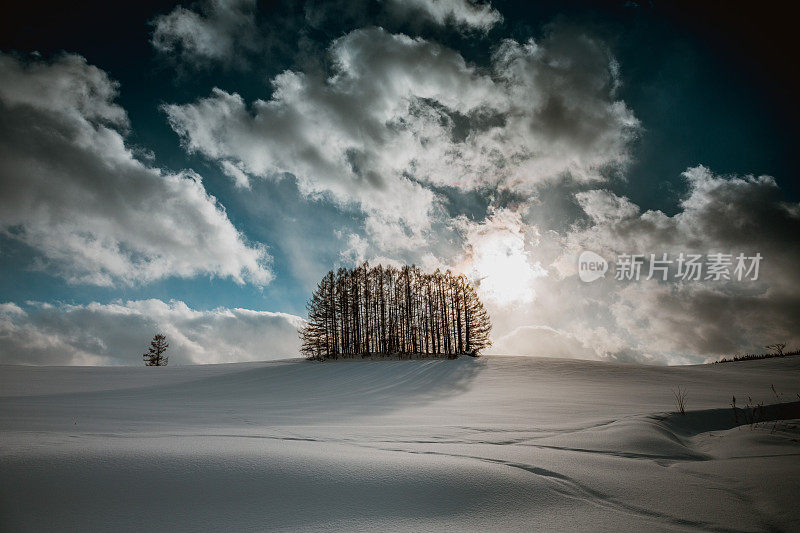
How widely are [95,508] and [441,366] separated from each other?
1579cm

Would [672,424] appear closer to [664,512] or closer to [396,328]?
[664,512]

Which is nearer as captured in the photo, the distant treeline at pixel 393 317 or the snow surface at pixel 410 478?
the snow surface at pixel 410 478

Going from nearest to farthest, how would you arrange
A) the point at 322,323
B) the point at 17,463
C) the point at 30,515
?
the point at 30,515, the point at 17,463, the point at 322,323

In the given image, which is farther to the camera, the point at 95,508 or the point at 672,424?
the point at 672,424

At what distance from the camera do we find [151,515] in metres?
1.79

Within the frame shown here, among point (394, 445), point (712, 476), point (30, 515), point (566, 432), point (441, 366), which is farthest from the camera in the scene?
point (441, 366)

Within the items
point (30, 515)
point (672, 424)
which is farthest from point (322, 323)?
point (30, 515)

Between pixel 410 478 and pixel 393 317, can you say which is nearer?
pixel 410 478

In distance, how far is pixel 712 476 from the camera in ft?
8.61

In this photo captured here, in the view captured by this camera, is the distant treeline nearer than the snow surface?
No

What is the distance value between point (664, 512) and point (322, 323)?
26179mm

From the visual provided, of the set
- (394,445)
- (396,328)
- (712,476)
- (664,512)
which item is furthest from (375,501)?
(396,328)

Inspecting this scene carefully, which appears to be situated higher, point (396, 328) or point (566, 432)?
point (396, 328)

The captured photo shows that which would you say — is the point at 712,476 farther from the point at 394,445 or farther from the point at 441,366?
the point at 441,366
